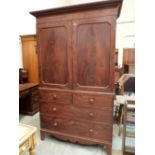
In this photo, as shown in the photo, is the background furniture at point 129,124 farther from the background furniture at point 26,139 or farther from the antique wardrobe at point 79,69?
the background furniture at point 26,139

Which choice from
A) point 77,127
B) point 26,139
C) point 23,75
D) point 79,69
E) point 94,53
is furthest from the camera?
point 23,75

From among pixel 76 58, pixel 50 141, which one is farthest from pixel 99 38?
pixel 50 141

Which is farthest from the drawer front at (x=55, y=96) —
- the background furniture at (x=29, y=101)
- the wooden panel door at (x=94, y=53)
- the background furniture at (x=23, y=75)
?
the background furniture at (x=23, y=75)

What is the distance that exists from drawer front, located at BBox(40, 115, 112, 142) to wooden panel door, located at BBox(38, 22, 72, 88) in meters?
0.52

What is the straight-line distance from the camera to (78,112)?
83.6 inches

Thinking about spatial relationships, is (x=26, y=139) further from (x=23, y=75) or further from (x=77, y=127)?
(x=23, y=75)

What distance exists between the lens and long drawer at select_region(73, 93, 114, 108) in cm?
194

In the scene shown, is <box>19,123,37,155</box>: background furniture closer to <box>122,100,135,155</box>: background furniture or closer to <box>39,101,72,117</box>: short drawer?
<box>39,101,72,117</box>: short drawer

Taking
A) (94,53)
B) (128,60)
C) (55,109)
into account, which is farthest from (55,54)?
(128,60)

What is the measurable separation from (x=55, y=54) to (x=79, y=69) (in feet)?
1.33

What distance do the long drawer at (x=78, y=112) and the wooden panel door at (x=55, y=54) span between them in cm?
31

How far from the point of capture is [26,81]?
148 inches
